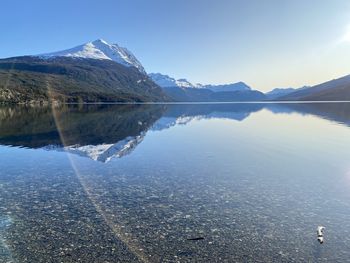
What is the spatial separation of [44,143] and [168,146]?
86.0 feet

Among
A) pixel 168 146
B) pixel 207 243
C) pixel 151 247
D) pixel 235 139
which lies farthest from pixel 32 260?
pixel 235 139

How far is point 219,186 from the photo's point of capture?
34531 millimetres

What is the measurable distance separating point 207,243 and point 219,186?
13421mm

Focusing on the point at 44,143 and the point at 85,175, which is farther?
the point at 44,143

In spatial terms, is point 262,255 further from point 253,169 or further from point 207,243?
point 253,169

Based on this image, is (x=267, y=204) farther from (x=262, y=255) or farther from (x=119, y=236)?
(x=119, y=236)

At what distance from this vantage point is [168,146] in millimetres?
62969

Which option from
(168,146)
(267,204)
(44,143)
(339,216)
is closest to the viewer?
(339,216)

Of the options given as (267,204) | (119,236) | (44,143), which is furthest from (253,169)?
(44,143)

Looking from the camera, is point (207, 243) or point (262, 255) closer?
point (262, 255)

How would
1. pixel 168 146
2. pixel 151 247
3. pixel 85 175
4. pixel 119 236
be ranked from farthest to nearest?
pixel 168 146 → pixel 85 175 → pixel 119 236 → pixel 151 247

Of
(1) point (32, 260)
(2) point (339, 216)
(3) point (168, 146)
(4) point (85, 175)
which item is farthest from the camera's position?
(3) point (168, 146)

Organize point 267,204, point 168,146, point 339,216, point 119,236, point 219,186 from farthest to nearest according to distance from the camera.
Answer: point 168,146, point 219,186, point 267,204, point 339,216, point 119,236

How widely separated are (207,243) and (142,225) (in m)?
5.39
